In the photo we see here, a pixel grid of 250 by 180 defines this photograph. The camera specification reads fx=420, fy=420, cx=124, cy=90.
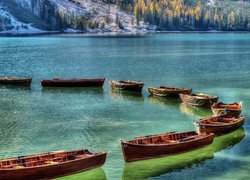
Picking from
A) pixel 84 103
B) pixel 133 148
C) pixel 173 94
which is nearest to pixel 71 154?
pixel 133 148

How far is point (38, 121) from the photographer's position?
60.9m

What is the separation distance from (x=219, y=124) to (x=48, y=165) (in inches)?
938

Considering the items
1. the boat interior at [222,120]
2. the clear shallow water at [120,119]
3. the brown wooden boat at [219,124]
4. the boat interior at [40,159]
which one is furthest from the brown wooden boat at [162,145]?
the boat interior at [222,120]

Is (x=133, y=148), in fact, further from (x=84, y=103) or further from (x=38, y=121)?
(x=84, y=103)

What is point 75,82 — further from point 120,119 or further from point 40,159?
point 40,159

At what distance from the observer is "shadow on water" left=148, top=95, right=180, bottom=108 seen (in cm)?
7250

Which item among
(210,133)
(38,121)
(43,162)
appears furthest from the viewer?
(38,121)

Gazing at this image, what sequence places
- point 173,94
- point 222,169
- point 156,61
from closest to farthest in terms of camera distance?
point 222,169, point 173,94, point 156,61

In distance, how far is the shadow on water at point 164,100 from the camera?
72.5 metres

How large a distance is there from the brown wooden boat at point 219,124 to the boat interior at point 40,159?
15.8 meters

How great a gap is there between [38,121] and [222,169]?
29.4 metres

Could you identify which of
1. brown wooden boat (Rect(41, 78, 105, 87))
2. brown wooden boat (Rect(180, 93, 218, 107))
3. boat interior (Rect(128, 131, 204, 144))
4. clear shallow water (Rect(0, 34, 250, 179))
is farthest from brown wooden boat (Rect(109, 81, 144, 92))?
boat interior (Rect(128, 131, 204, 144))

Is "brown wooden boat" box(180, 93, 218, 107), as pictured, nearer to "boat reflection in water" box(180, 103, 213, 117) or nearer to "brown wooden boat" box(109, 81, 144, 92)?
"boat reflection in water" box(180, 103, 213, 117)

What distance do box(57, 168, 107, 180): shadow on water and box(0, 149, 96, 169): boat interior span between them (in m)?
1.62
